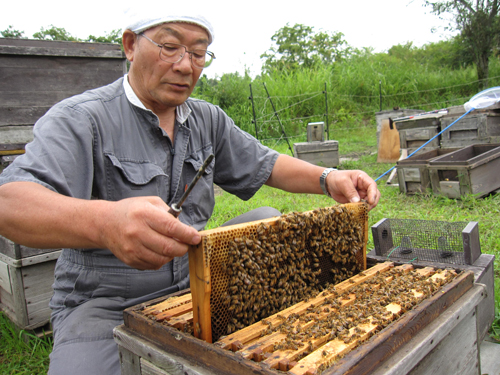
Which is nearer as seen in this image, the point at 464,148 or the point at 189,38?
the point at 189,38

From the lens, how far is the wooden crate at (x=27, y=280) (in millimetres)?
2770

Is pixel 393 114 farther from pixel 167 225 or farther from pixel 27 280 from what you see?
pixel 167 225

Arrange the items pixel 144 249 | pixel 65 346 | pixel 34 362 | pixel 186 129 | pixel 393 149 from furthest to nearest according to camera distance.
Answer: pixel 393 149
pixel 34 362
pixel 186 129
pixel 65 346
pixel 144 249

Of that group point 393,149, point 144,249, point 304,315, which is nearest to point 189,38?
point 144,249

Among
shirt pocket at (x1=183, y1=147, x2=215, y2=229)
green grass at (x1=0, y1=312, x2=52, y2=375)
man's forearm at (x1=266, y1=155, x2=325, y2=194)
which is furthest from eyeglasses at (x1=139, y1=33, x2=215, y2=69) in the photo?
green grass at (x1=0, y1=312, x2=52, y2=375)

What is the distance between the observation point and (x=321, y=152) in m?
7.96

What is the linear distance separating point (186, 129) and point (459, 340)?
1692mm

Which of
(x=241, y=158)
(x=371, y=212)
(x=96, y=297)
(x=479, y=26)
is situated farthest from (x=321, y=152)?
(x=479, y=26)

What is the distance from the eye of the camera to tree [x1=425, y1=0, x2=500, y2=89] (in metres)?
14.9

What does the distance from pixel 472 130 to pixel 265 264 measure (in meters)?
5.72

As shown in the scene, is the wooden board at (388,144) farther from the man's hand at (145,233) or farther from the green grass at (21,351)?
the man's hand at (145,233)

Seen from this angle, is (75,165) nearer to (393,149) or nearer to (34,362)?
(34,362)

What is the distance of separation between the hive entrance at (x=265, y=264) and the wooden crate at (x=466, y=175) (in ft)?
12.1

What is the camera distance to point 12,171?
55.9 inches
